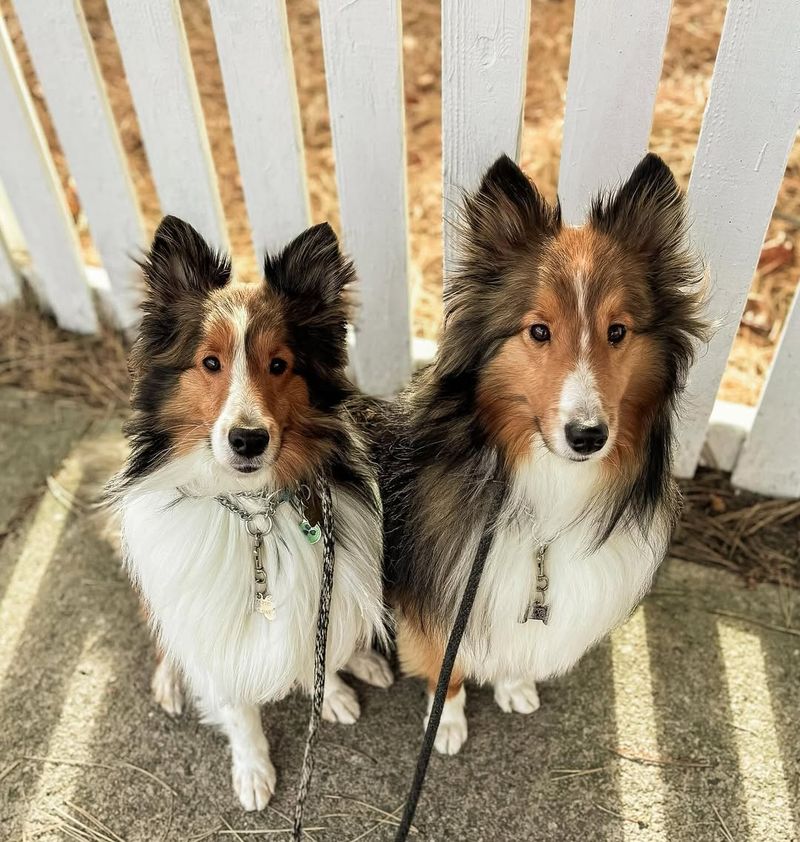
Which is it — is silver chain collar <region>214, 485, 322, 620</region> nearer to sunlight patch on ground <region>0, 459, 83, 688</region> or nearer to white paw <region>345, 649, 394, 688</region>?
white paw <region>345, 649, 394, 688</region>

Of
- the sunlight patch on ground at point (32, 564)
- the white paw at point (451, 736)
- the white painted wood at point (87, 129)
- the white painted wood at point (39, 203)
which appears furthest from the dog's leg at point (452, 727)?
the white painted wood at point (39, 203)

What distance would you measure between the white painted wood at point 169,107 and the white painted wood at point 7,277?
1.00m

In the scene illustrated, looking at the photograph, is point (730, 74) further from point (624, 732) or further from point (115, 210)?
point (115, 210)

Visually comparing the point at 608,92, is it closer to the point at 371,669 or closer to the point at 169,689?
the point at 371,669

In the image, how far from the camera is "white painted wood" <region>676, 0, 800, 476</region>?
6.56ft

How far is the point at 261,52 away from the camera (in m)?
2.41

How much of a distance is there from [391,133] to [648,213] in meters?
0.96

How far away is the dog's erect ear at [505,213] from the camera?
1797 millimetres

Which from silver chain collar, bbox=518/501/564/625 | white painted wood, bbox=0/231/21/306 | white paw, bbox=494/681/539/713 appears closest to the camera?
silver chain collar, bbox=518/501/564/625

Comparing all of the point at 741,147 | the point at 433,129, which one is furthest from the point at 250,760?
the point at 433,129

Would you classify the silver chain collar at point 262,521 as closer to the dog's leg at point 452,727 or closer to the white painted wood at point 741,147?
the dog's leg at point 452,727

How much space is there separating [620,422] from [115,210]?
7.25 ft

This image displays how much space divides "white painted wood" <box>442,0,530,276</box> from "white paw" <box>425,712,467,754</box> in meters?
1.36

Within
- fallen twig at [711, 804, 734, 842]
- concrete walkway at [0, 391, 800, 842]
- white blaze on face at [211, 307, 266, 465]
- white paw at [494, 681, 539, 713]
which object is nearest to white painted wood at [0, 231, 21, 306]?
concrete walkway at [0, 391, 800, 842]
